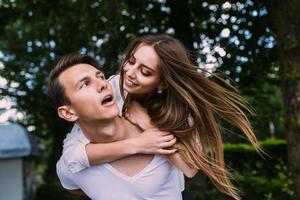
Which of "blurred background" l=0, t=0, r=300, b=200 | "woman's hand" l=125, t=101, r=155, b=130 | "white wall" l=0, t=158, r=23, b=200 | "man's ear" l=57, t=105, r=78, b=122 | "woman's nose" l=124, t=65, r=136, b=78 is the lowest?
"white wall" l=0, t=158, r=23, b=200

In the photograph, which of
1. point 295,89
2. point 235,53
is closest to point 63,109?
point 295,89

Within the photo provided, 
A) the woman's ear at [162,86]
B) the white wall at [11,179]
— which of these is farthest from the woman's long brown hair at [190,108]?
the white wall at [11,179]

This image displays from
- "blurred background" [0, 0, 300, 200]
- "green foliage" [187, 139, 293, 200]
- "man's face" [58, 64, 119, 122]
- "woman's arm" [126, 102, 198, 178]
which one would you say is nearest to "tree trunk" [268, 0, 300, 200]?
"blurred background" [0, 0, 300, 200]

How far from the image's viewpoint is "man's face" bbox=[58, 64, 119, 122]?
6.27 ft

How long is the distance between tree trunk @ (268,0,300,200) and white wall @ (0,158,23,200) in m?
6.49

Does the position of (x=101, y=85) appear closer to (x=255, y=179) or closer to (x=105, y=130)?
(x=105, y=130)

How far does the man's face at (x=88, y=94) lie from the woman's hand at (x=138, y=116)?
8.2 inches

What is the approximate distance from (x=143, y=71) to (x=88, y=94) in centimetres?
23

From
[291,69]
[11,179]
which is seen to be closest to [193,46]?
[291,69]

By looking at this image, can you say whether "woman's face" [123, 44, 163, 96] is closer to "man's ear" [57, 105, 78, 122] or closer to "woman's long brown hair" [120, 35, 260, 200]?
"woman's long brown hair" [120, 35, 260, 200]

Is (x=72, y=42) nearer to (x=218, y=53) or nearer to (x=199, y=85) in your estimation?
(x=218, y=53)

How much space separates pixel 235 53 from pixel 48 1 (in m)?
2.93

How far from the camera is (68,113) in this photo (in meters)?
2.01

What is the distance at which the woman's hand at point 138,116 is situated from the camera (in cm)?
212
